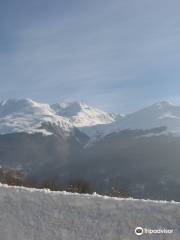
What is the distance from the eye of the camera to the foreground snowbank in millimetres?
19156

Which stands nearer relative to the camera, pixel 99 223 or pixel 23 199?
pixel 99 223

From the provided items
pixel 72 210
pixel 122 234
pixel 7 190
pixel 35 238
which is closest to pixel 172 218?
pixel 122 234

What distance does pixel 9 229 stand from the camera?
19.3 m

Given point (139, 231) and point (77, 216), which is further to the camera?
point (77, 216)

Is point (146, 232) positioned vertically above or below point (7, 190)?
below

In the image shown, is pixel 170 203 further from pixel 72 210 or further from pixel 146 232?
pixel 72 210

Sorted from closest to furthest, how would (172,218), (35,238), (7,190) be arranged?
1. (35,238)
2. (172,218)
3. (7,190)

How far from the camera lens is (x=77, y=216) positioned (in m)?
20.2

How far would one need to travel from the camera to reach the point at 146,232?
19.3 m

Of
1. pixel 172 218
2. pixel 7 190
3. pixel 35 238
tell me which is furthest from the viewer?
pixel 7 190

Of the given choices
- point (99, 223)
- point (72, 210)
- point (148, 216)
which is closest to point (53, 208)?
point (72, 210)

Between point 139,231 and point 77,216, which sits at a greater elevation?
point 77,216

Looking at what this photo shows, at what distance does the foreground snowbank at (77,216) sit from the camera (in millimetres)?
19156

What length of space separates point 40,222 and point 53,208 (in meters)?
1.07
